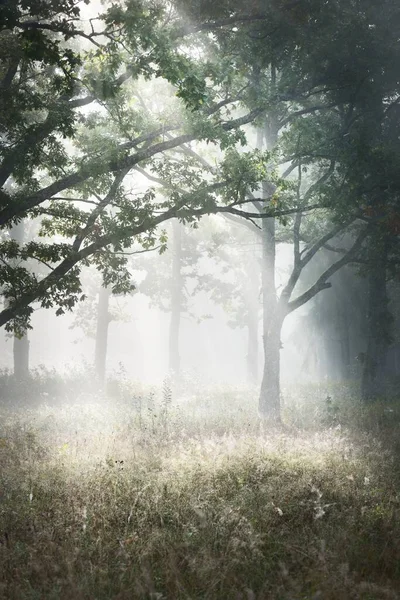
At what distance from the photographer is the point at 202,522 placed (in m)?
4.98

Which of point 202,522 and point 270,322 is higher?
point 270,322

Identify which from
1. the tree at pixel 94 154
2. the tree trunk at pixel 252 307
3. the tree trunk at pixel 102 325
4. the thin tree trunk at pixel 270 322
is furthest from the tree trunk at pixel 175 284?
the tree at pixel 94 154

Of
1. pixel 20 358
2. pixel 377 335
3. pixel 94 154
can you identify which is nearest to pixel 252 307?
pixel 377 335

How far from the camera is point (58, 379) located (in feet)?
74.3

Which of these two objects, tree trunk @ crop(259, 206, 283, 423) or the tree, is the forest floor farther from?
tree trunk @ crop(259, 206, 283, 423)

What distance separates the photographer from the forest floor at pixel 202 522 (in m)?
4.29

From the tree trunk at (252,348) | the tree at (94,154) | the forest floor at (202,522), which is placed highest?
the tree at (94,154)

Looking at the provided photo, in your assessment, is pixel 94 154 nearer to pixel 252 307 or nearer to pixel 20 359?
pixel 20 359

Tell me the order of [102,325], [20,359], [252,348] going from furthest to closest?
[252,348] < [102,325] < [20,359]

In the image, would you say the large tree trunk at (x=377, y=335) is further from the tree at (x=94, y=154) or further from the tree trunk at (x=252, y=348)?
the tree at (x=94, y=154)

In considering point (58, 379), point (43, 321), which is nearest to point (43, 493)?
point (58, 379)

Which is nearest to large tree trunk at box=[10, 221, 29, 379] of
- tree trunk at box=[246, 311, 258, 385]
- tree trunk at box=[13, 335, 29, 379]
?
tree trunk at box=[13, 335, 29, 379]

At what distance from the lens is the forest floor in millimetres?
4285

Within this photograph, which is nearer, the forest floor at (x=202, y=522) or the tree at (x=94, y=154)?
the forest floor at (x=202, y=522)
